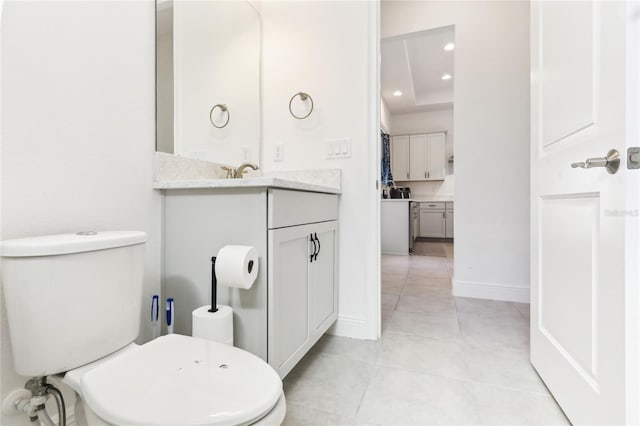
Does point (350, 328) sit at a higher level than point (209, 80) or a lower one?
lower

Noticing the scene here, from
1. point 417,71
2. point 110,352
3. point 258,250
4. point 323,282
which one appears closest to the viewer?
point 110,352

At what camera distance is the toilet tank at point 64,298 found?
0.73 m

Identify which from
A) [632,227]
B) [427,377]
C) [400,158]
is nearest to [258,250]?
[427,377]

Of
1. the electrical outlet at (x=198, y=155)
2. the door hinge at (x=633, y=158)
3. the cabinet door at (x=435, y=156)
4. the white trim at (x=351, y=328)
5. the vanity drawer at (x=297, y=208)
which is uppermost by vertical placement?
the cabinet door at (x=435, y=156)

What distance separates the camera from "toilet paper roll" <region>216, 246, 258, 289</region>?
0.98 m

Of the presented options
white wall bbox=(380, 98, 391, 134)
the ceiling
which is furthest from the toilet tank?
white wall bbox=(380, 98, 391, 134)

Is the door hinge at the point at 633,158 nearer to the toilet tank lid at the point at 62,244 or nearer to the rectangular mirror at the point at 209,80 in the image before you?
the toilet tank lid at the point at 62,244

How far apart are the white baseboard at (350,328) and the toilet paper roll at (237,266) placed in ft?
3.02

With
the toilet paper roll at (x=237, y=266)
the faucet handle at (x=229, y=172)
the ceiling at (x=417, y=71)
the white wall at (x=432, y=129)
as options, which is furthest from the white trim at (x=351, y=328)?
the white wall at (x=432, y=129)

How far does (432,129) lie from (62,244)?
672cm

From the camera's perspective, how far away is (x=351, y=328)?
5.78 ft

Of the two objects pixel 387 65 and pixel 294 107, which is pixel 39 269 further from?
pixel 387 65

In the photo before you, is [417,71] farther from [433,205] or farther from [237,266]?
[237,266]

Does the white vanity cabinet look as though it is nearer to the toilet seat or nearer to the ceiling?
the toilet seat
